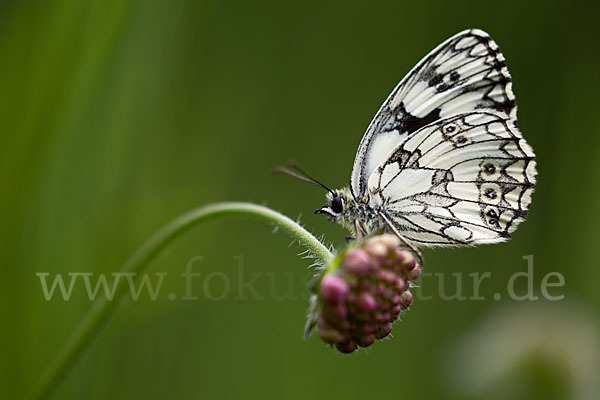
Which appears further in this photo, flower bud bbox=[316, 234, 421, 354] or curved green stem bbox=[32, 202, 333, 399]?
curved green stem bbox=[32, 202, 333, 399]

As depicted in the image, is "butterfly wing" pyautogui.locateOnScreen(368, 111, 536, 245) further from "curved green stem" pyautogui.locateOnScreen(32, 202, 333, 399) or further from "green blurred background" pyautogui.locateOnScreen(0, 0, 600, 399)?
"green blurred background" pyautogui.locateOnScreen(0, 0, 600, 399)

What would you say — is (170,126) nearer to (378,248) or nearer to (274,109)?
(274,109)

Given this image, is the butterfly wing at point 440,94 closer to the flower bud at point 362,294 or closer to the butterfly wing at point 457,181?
the butterfly wing at point 457,181

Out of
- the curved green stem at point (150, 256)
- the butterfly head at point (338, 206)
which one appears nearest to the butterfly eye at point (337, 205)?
the butterfly head at point (338, 206)

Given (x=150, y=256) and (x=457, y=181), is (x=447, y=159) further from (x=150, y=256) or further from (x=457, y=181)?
(x=150, y=256)

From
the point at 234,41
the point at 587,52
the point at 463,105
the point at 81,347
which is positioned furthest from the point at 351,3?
the point at 81,347

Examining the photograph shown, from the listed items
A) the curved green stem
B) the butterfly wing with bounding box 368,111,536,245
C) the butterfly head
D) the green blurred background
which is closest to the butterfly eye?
the butterfly head
